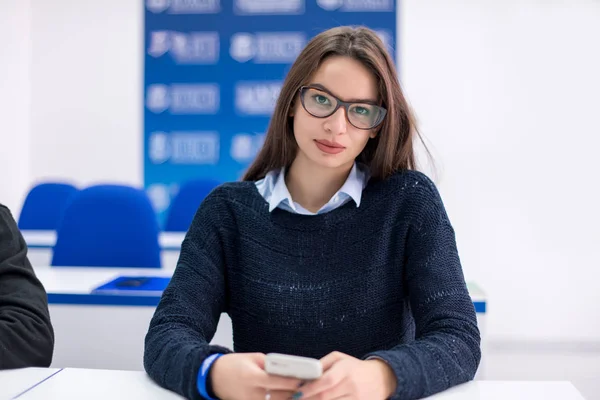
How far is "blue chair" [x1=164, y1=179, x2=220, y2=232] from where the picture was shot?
13.6 feet

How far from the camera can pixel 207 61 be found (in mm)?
5301

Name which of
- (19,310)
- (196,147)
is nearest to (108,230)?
(19,310)

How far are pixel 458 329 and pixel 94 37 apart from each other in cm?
500

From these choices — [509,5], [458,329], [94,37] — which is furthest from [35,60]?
[458,329]

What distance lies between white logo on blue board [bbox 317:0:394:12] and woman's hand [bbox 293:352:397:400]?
4476 millimetres

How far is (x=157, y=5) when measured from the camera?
17.3 ft

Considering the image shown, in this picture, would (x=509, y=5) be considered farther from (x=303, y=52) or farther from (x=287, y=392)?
(x=287, y=392)

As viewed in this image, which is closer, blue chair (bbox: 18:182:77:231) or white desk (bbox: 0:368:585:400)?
white desk (bbox: 0:368:585:400)

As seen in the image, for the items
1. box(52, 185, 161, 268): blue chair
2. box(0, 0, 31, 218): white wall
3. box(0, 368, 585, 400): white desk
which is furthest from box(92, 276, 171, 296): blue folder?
box(0, 0, 31, 218): white wall

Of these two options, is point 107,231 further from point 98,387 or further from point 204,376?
point 204,376

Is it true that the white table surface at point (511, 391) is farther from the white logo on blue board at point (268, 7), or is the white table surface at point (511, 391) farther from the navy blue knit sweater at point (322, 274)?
the white logo on blue board at point (268, 7)

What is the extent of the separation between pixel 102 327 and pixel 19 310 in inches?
26.0

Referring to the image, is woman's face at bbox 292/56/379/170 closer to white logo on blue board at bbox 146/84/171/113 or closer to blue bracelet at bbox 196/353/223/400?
blue bracelet at bbox 196/353/223/400

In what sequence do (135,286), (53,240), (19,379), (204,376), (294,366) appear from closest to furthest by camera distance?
(294,366)
(204,376)
(19,379)
(135,286)
(53,240)
